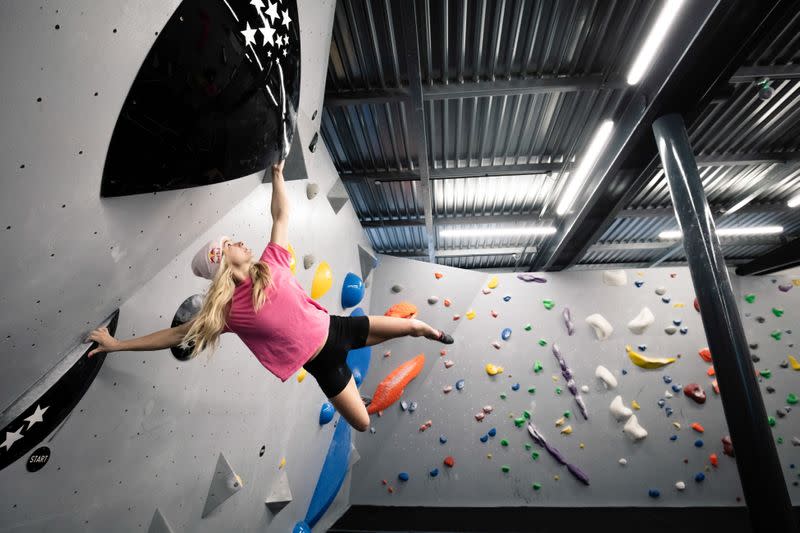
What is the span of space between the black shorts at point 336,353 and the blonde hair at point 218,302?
38 cm

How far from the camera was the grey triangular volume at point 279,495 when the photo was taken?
2332 mm

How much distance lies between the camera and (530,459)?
4.00 meters

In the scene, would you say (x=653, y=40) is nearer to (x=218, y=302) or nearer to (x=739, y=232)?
(x=218, y=302)

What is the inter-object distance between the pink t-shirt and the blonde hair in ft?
0.12

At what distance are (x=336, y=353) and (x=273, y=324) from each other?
34 cm

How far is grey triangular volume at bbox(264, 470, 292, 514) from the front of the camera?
7.65 feet

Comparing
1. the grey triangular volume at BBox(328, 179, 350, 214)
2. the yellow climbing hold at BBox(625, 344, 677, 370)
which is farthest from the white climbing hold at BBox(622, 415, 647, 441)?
the grey triangular volume at BBox(328, 179, 350, 214)

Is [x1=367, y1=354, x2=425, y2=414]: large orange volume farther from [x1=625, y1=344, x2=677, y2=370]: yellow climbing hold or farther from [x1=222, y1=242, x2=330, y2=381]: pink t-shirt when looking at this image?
[x1=222, y1=242, x2=330, y2=381]: pink t-shirt

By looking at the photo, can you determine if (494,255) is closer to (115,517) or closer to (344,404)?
(344,404)

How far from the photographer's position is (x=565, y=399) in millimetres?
4191

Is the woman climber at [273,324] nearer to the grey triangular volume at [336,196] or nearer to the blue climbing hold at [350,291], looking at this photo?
the grey triangular volume at [336,196]

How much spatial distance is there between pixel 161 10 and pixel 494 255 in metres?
6.44

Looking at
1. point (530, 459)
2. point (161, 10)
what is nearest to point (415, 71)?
point (161, 10)

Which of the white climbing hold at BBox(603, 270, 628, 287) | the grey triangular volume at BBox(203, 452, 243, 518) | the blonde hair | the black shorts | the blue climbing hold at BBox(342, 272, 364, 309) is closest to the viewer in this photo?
the blonde hair
